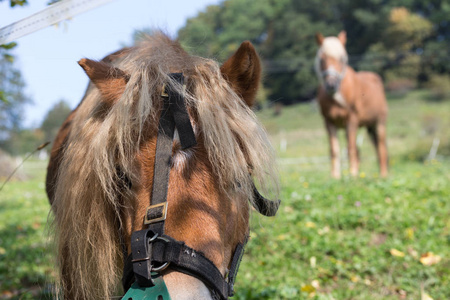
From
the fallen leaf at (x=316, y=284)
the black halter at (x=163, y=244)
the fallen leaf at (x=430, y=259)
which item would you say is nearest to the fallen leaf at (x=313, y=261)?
the fallen leaf at (x=316, y=284)

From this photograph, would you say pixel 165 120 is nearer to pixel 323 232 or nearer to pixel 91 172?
pixel 91 172

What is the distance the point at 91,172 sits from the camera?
178 cm

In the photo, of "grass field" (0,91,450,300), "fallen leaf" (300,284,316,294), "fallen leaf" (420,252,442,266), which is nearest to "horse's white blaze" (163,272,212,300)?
"grass field" (0,91,450,300)

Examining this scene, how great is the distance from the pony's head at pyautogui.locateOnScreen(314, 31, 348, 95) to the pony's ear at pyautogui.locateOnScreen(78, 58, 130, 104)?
689cm

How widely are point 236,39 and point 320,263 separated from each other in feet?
131

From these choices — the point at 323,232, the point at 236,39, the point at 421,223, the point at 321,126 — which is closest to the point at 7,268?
the point at 323,232

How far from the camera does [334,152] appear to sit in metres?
8.50

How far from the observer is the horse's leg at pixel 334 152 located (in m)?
8.32

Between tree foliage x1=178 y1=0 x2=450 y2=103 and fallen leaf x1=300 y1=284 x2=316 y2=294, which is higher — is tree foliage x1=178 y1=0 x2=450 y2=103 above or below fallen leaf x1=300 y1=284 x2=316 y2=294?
below

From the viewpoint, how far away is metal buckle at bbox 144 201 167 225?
144 cm

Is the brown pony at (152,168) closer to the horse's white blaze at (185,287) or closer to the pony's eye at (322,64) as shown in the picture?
the horse's white blaze at (185,287)

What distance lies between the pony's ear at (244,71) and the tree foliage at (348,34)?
128 ft

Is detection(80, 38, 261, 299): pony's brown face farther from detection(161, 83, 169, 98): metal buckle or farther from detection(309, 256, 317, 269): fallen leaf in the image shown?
detection(309, 256, 317, 269): fallen leaf

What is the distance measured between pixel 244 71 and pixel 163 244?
100cm
